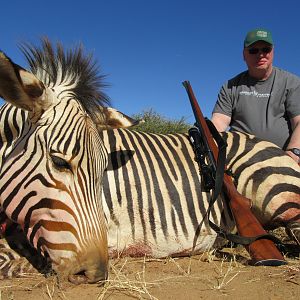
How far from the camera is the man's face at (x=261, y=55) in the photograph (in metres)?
4.62

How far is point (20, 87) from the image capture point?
7.69 ft

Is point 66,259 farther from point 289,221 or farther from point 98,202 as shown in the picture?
point 289,221

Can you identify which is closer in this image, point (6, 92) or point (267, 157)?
point (6, 92)

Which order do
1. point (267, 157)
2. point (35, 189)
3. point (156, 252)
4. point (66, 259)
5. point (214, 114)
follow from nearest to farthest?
point (66, 259), point (35, 189), point (156, 252), point (267, 157), point (214, 114)

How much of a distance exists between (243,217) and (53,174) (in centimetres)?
150

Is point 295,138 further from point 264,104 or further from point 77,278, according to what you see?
point 77,278

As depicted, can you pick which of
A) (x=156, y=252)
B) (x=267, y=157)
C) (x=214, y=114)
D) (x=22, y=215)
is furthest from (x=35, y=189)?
(x=214, y=114)

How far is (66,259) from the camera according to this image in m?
2.19

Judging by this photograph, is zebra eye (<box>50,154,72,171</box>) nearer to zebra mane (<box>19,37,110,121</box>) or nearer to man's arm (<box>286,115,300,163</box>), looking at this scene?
zebra mane (<box>19,37,110,121</box>)

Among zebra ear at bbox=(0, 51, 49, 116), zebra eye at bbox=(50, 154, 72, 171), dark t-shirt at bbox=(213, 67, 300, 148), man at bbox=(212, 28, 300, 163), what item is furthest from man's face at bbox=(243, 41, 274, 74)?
zebra eye at bbox=(50, 154, 72, 171)

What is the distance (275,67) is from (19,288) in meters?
3.95

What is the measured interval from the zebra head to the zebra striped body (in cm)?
64

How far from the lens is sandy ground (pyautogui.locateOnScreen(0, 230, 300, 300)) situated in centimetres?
219

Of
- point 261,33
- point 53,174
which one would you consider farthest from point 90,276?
point 261,33
